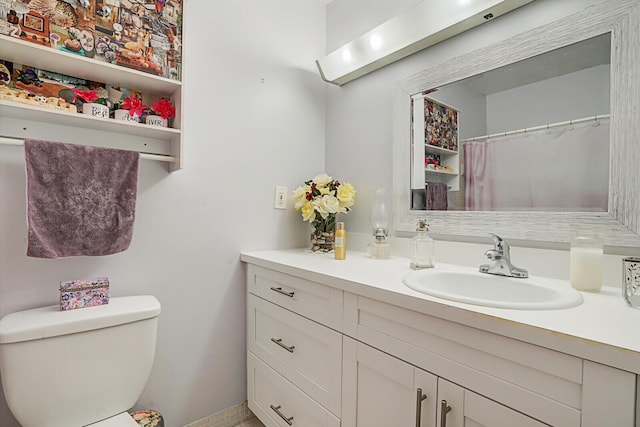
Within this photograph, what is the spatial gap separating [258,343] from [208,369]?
10.7 inches

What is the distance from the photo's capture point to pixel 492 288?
1079mm

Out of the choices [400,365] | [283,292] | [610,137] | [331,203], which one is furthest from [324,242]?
[610,137]

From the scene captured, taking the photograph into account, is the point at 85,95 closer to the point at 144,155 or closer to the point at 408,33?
the point at 144,155

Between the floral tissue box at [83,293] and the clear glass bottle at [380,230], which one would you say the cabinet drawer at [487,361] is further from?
the floral tissue box at [83,293]

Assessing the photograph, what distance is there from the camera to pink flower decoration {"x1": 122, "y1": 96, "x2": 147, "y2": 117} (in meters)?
1.24

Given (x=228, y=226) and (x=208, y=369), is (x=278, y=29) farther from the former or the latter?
(x=208, y=369)

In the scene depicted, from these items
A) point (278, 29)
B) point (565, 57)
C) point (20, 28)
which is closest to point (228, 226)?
point (20, 28)

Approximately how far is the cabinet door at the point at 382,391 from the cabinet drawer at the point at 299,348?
6 centimetres

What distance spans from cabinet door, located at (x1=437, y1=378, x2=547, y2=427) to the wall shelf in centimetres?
120

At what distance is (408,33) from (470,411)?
1.43 m

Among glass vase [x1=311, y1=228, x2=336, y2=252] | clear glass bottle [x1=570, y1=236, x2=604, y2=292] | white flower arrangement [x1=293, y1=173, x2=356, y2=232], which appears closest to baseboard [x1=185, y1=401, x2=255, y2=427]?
glass vase [x1=311, y1=228, x2=336, y2=252]

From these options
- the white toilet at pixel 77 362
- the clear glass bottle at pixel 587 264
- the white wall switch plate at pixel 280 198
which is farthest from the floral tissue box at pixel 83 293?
the clear glass bottle at pixel 587 264

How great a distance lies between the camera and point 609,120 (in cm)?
98

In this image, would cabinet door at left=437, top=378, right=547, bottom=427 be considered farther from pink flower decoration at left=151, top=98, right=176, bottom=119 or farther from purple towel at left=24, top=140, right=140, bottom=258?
pink flower decoration at left=151, top=98, right=176, bottom=119
